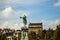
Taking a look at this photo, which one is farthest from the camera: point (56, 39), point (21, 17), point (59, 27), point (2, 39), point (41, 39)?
point (41, 39)

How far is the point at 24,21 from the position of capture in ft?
188

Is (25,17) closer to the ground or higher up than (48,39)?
higher up

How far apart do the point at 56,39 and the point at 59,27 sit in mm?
9335

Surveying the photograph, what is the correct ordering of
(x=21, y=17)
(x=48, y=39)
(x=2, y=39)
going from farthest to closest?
1. (x=48, y=39)
2. (x=2, y=39)
3. (x=21, y=17)

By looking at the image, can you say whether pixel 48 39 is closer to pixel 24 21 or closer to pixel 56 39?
pixel 56 39

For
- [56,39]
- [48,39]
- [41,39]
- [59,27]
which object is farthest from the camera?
[41,39]

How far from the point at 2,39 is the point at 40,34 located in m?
30.5

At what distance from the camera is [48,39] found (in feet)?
389

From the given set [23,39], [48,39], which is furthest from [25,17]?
[48,39]

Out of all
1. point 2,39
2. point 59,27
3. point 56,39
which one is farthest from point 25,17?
point 2,39

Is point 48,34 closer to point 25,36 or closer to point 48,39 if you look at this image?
point 48,39

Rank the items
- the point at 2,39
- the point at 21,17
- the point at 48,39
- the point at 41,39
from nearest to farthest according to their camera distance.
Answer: the point at 21,17 < the point at 2,39 < the point at 48,39 < the point at 41,39

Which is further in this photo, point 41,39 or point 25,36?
point 41,39

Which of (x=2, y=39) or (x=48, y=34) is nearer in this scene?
(x=2, y=39)
